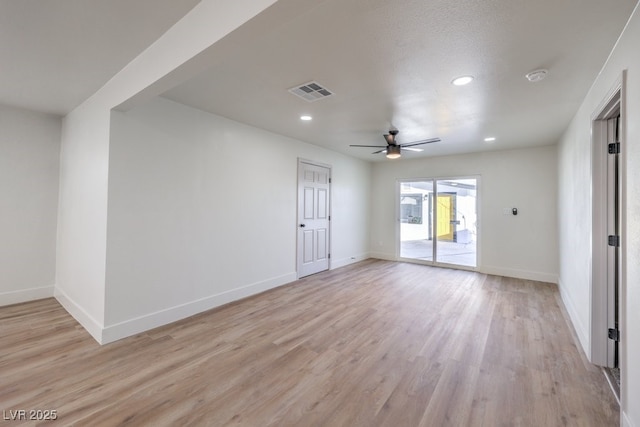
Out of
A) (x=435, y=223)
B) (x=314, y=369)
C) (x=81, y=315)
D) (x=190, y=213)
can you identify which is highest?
(x=190, y=213)

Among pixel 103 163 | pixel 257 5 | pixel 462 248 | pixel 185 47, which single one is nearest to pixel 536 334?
pixel 462 248

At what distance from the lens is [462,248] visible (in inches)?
244

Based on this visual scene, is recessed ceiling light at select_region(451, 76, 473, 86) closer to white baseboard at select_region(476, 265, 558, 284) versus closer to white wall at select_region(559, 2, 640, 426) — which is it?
white wall at select_region(559, 2, 640, 426)

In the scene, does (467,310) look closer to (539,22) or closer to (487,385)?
(487,385)

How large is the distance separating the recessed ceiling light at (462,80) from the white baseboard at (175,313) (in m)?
3.67

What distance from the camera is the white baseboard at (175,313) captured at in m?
2.74

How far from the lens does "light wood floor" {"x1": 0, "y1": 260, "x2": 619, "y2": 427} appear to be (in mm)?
1807

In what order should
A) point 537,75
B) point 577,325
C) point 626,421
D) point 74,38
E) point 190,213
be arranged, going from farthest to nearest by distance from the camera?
point 190,213 → point 577,325 → point 537,75 → point 74,38 → point 626,421

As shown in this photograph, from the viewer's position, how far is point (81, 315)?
3.08 metres

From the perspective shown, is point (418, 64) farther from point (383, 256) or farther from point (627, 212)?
point (383, 256)

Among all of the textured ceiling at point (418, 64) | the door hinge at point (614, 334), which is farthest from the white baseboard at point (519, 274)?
the door hinge at point (614, 334)

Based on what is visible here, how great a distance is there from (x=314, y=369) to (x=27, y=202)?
4.43 m

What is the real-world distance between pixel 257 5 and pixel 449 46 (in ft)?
4.84

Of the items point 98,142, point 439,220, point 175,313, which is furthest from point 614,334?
point 98,142
